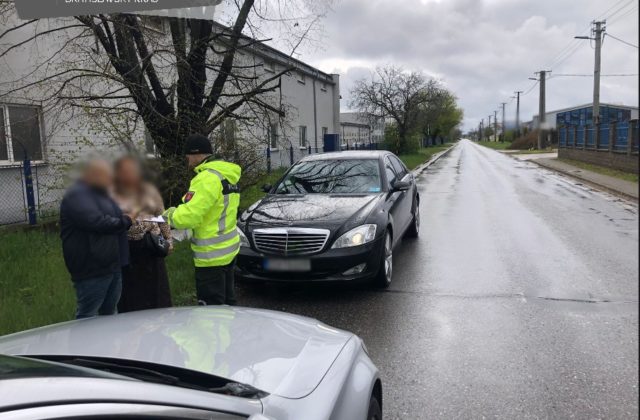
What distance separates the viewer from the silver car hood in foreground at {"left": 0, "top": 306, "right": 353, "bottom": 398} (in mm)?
2027

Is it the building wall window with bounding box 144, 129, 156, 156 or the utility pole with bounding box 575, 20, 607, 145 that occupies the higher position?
the utility pole with bounding box 575, 20, 607, 145

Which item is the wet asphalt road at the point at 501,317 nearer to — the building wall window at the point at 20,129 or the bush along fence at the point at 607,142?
the bush along fence at the point at 607,142

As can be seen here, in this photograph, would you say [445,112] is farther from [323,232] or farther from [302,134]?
[302,134]

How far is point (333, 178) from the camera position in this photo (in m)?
7.04

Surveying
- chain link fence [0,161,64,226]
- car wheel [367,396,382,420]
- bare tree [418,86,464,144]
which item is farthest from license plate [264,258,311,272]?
chain link fence [0,161,64,226]

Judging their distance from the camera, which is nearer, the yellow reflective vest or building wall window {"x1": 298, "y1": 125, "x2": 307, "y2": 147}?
the yellow reflective vest

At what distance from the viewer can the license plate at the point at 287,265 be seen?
5371 mm

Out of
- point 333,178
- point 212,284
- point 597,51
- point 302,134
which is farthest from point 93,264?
point 302,134

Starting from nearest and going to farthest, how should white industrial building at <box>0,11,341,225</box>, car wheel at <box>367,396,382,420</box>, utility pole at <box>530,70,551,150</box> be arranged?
utility pole at <box>530,70,551,150</box>
car wheel at <box>367,396,382,420</box>
white industrial building at <box>0,11,341,225</box>

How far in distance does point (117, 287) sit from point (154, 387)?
221 cm

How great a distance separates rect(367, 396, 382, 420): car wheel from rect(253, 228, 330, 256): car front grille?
2.83 meters

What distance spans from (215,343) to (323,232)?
10.6ft

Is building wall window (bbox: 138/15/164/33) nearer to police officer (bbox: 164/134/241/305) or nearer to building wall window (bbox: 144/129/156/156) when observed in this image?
police officer (bbox: 164/134/241/305)

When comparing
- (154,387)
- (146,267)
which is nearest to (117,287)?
(146,267)
